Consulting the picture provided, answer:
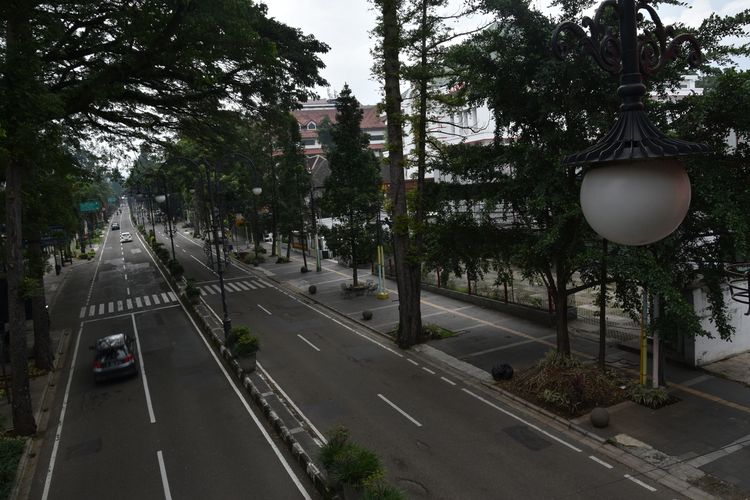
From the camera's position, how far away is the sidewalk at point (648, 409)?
1169 centimetres

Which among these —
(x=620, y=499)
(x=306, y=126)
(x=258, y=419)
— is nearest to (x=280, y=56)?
(x=258, y=419)

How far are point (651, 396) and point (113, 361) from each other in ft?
64.1

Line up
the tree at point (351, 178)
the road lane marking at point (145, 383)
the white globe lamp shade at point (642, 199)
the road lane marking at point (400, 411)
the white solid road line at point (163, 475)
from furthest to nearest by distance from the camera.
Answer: the tree at point (351, 178) → the road lane marking at point (145, 383) → the road lane marking at point (400, 411) → the white solid road line at point (163, 475) → the white globe lamp shade at point (642, 199)

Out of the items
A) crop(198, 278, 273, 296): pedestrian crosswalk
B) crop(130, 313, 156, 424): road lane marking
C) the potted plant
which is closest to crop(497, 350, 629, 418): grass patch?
the potted plant

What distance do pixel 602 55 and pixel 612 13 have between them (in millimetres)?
11089

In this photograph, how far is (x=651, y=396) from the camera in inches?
578

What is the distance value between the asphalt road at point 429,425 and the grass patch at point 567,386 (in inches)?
35.2

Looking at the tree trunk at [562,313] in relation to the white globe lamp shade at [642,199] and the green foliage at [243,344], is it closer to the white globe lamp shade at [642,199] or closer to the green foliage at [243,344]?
the green foliage at [243,344]

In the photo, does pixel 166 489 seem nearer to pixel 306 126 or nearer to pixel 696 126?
pixel 696 126

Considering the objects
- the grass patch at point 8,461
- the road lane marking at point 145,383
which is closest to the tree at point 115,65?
the grass patch at point 8,461

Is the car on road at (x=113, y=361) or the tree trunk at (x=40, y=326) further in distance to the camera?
the tree trunk at (x=40, y=326)

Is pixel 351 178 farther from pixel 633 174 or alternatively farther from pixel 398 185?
pixel 633 174

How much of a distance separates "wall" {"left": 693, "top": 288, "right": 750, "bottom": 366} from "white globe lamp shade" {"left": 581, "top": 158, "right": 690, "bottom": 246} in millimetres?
16656

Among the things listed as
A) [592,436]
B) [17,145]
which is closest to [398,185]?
[592,436]
